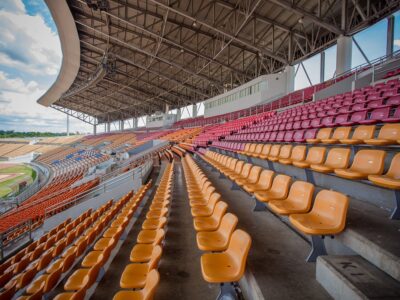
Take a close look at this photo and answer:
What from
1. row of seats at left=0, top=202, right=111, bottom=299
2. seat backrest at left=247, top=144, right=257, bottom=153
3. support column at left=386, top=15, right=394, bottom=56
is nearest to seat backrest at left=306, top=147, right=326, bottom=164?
seat backrest at left=247, top=144, right=257, bottom=153

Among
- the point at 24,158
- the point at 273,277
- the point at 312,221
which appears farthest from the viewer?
the point at 24,158

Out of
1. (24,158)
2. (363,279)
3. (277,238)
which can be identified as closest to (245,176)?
(277,238)

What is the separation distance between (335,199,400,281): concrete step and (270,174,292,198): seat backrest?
69 cm

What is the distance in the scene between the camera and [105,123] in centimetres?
4834

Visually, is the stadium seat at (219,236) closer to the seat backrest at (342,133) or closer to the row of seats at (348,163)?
the row of seats at (348,163)

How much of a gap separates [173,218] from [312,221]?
2.41 m

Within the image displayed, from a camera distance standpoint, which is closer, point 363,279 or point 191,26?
point 363,279

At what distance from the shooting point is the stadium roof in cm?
1126

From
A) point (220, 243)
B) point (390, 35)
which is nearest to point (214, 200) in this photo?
point (220, 243)

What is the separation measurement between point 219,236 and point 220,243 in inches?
6.3

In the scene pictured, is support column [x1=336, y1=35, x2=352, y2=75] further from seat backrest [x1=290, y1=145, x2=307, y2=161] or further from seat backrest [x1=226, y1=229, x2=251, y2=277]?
seat backrest [x1=226, y1=229, x2=251, y2=277]

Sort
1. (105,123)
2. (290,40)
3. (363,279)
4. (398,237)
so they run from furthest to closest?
1. (105,123)
2. (290,40)
3. (398,237)
4. (363,279)

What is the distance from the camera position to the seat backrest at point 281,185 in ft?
8.49

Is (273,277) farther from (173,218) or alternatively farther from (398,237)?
(173,218)
